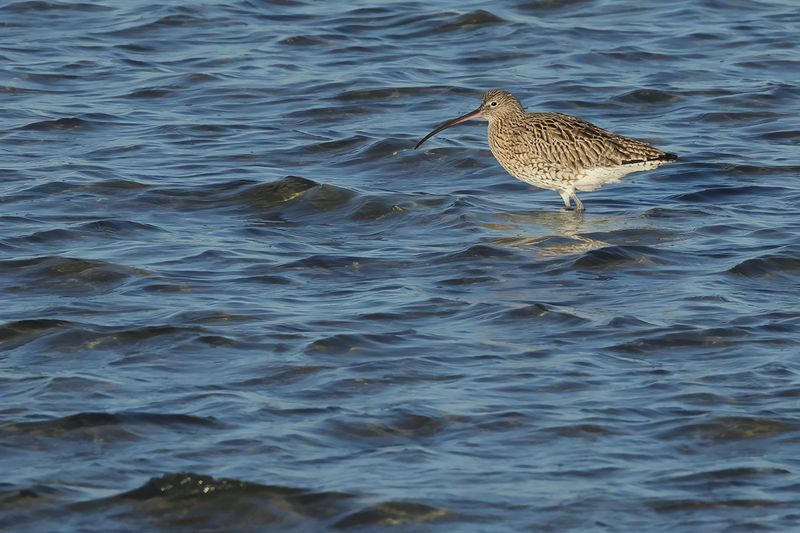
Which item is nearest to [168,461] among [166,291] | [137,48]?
[166,291]

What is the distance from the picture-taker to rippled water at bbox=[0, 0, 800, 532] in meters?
8.74

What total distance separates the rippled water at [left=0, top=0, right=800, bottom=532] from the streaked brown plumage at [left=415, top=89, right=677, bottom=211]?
34 cm

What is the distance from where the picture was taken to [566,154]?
49.4ft

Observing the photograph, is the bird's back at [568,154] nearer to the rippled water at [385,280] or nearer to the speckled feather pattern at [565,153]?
the speckled feather pattern at [565,153]

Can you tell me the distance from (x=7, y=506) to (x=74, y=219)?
608 centimetres

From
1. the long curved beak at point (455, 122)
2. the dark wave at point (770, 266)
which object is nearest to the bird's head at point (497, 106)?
the long curved beak at point (455, 122)

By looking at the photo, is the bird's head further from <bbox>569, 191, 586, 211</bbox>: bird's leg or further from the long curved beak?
<bbox>569, 191, 586, 211</bbox>: bird's leg

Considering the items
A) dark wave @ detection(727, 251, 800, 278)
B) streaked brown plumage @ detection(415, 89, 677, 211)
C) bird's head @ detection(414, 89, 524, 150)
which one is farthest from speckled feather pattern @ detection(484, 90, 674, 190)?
dark wave @ detection(727, 251, 800, 278)

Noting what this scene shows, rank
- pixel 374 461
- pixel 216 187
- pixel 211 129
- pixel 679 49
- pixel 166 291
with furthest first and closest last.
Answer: pixel 679 49
pixel 211 129
pixel 216 187
pixel 166 291
pixel 374 461

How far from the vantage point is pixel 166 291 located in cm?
1220

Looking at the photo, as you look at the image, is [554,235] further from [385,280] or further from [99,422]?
[99,422]

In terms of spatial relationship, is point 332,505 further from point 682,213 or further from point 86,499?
point 682,213

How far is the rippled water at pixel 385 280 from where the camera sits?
874 cm

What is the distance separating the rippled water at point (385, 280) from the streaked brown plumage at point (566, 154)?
0.34m
